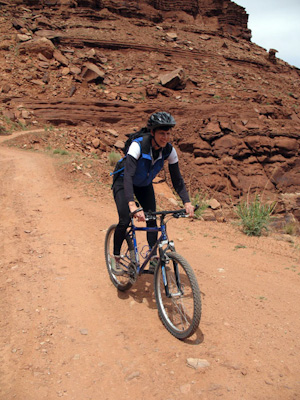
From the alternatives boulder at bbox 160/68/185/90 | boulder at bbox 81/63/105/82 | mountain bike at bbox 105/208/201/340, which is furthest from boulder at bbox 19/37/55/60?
mountain bike at bbox 105/208/201/340

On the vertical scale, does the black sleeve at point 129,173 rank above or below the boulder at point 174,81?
below

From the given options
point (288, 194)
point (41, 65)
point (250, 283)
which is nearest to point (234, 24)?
point (41, 65)

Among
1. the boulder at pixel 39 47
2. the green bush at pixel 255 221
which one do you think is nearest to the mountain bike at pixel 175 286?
the green bush at pixel 255 221

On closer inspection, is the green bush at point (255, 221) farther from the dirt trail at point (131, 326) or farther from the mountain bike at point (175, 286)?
the mountain bike at point (175, 286)

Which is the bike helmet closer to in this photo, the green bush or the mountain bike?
the mountain bike

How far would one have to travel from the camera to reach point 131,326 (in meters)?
3.47

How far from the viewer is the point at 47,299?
394cm

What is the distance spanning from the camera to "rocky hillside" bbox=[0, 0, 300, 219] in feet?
57.7

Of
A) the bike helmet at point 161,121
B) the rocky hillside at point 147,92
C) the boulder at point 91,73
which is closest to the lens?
the bike helmet at point 161,121

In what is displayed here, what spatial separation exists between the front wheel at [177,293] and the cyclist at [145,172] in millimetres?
536

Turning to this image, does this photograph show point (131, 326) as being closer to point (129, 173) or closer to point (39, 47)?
point (129, 173)

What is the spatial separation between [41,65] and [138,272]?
22.0 m

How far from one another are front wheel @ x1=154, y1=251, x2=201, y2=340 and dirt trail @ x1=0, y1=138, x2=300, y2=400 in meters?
0.13

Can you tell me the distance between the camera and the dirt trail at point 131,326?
2670mm
